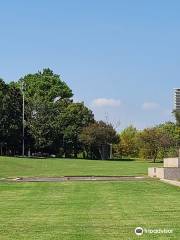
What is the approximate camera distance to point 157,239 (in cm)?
936

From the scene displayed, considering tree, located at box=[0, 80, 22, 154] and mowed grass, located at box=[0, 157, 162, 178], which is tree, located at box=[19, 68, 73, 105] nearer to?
tree, located at box=[0, 80, 22, 154]

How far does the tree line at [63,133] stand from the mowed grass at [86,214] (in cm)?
6323

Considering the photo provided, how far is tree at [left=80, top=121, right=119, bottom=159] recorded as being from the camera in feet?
286

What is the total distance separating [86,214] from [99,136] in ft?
Answer: 247

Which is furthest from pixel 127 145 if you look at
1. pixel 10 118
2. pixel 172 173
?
pixel 172 173

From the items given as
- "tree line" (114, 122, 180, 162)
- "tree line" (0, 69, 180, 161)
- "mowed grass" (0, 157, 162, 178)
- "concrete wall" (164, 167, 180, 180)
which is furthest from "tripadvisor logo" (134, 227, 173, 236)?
"tree line" (0, 69, 180, 161)

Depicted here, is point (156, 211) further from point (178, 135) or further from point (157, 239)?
point (178, 135)

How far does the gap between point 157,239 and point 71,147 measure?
84.8m

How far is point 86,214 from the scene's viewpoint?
13.0 m

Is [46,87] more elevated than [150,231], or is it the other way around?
[46,87]

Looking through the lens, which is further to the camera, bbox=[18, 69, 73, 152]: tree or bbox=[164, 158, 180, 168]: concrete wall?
bbox=[18, 69, 73, 152]: tree

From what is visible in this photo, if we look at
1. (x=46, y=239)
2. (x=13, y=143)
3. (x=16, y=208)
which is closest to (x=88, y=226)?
(x=46, y=239)

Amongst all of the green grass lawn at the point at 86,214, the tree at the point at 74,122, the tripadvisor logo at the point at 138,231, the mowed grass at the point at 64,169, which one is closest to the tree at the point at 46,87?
the tree at the point at 74,122

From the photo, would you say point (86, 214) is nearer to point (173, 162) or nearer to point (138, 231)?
point (138, 231)
